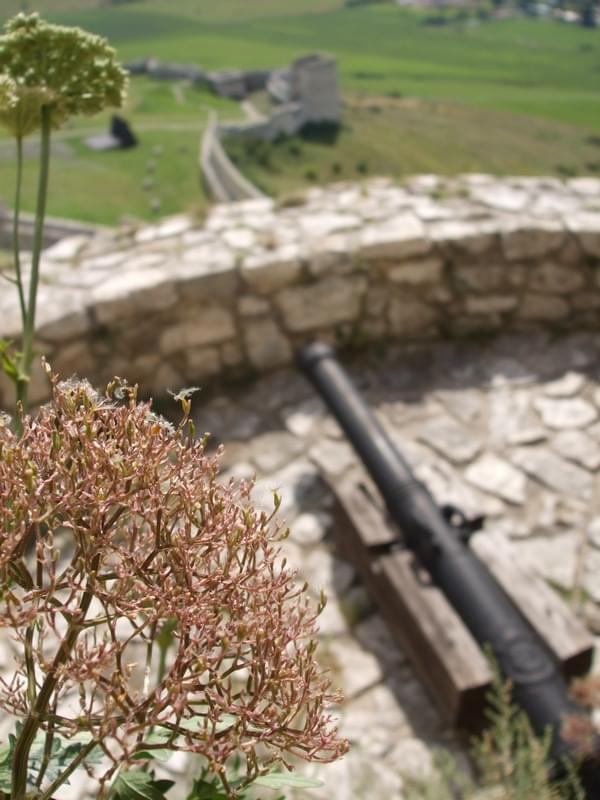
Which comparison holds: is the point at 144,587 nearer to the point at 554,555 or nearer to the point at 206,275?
the point at 554,555

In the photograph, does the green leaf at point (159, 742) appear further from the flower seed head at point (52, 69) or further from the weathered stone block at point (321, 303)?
the weathered stone block at point (321, 303)

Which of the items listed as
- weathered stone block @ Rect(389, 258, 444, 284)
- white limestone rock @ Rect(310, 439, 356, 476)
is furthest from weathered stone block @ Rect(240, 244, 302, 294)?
white limestone rock @ Rect(310, 439, 356, 476)

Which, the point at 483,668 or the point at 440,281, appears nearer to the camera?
the point at 483,668

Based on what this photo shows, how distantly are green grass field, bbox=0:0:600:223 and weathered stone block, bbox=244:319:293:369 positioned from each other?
527 centimetres

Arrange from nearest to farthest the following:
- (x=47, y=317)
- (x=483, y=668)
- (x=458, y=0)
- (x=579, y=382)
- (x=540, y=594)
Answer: (x=483, y=668) < (x=540, y=594) < (x=47, y=317) < (x=579, y=382) < (x=458, y=0)

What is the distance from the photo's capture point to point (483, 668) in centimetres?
249

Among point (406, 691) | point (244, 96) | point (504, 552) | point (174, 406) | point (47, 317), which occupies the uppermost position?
point (244, 96)

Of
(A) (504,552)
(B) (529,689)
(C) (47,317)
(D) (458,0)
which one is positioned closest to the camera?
(B) (529,689)

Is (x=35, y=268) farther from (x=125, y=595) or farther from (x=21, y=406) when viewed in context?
(x=125, y=595)

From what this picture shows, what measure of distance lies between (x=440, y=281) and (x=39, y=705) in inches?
167

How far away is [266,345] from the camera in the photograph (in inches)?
172

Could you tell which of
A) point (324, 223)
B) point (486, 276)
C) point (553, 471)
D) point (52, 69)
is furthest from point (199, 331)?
point (52, 69)

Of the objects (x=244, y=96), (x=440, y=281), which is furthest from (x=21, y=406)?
(x=244, y=96)

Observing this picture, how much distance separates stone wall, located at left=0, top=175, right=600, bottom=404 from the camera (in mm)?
3988
